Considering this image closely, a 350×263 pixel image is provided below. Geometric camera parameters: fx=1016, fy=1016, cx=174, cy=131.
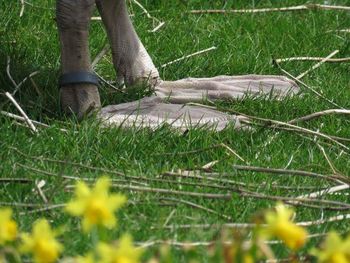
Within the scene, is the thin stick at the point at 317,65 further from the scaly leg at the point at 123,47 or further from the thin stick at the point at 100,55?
the thin stick at the point at 100,55

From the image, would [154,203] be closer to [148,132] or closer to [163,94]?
[148,132]

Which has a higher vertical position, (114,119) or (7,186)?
(114,119)

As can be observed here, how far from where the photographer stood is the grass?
3.13 m

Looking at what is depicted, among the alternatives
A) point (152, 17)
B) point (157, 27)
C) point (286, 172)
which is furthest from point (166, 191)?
point (152, 17)

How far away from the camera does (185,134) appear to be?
156 inches

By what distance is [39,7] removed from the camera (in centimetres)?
562

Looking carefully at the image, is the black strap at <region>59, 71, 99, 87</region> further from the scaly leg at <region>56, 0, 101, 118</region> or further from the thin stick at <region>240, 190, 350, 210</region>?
the thin stick at <region>240, 190, 350, 210</region>

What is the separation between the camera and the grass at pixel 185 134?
313 centimetres

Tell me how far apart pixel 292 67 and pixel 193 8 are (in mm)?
1096

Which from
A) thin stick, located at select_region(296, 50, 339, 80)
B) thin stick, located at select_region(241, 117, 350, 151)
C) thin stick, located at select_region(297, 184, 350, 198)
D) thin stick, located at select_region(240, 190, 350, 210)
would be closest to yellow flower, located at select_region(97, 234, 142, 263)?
thin stick, located at select_region(240, 190, 350, 210)

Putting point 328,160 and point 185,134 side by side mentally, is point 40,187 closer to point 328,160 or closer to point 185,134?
point 185,134

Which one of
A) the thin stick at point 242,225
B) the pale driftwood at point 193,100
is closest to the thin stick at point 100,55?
the pale driftwood at point 193,100

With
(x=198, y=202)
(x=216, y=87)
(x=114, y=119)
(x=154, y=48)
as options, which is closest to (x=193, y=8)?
(x=154, y=48)

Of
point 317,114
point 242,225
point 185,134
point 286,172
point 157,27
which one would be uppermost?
point 157,27
